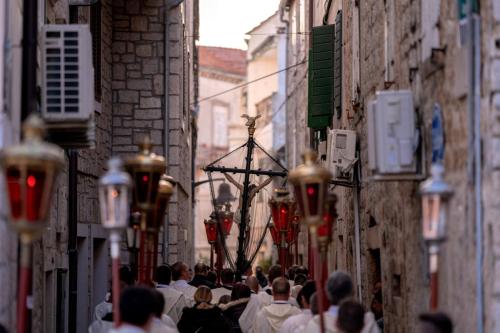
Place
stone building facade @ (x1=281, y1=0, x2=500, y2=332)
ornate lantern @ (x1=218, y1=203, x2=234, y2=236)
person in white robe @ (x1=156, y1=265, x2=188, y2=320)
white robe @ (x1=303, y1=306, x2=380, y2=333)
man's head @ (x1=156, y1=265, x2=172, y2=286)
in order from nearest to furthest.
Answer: stone building facade @ (x1=281, y1=0, x2=500, y2=332)
white robe @ (x1=303, y1=306, x2=380, y2=333)
person in white robe @ (x1=156, y1=265, x2=188, y2=320)
man's head @ (x1=156, y1=265, x2=172, y2=286)
ornate lantern @ (x1=218, y1=203, x2=234, y2=236)

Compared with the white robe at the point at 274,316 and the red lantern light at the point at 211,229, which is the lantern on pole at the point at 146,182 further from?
the red lantern light at the point at 211,229

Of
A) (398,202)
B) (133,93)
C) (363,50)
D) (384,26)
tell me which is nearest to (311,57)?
(133,93)

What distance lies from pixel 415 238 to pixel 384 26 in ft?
10.3

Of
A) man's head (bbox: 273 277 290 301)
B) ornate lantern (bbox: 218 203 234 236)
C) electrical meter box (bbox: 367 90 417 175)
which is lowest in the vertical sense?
man's head (bbox: 273 277 290 301)

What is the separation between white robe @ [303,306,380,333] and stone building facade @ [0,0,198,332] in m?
4.10

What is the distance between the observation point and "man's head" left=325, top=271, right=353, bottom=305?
1042 centimetres

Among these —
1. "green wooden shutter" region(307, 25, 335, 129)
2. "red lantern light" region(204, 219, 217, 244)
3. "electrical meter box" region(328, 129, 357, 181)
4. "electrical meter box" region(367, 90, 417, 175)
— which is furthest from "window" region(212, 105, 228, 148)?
"electrical meter box" region(367, 90, 417, 175)

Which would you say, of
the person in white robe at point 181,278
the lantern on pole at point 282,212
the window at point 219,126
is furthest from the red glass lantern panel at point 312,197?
the window at point 219,126

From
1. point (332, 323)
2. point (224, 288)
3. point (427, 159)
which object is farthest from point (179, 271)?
point (332, 323)

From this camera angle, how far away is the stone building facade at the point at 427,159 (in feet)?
31.7

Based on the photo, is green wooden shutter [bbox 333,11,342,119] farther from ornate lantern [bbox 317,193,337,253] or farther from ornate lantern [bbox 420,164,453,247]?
ornate lantern [bbox 420,164,453,247]

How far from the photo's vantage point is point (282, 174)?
2122 cm

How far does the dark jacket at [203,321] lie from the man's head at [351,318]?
504cm

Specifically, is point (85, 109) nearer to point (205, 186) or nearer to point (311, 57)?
point (311, 57)
